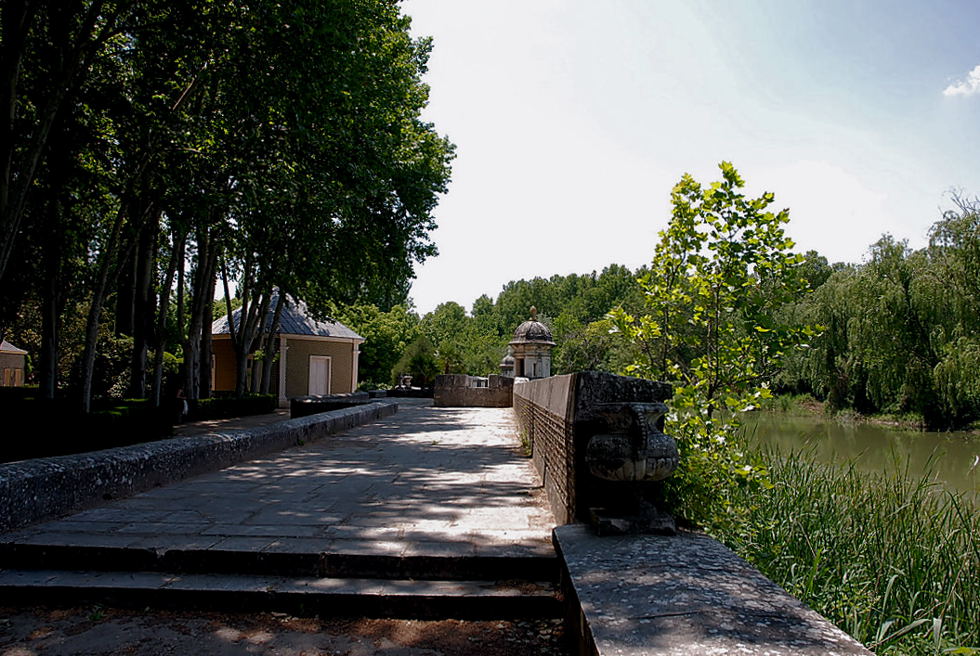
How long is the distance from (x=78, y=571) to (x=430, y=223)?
1424 cm

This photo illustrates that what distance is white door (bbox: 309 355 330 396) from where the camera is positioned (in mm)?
28984

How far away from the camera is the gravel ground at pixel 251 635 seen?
2.85 metres

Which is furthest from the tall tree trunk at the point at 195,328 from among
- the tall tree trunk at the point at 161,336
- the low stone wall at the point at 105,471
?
the low stone wall at the point at 105,471

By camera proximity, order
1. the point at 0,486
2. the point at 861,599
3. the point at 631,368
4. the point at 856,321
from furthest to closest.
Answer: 1. the point at 856,321
2. the point at 631,368
3. the point at 0,486
4. the point at 861,599

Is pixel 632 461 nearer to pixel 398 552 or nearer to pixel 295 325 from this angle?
pixel 398 552

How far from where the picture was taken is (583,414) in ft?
12.1

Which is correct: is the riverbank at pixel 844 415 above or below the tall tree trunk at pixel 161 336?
below

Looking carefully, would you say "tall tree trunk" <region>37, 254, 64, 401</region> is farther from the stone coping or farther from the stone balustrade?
the stone coping

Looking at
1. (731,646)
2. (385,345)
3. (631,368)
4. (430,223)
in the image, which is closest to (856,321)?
(430,223)

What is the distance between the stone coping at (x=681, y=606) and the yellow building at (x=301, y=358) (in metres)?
24.9

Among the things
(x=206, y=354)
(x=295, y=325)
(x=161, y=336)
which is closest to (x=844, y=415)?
(x=295, y=325)

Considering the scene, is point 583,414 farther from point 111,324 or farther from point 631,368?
A: point 111,324

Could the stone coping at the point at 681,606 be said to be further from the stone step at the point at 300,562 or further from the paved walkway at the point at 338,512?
the paved walkway at the point at 338,512

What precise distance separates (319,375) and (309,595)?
27.1 metres
